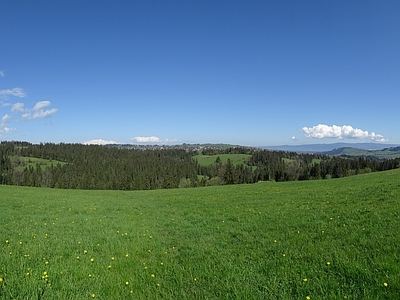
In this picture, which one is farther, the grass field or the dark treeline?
the dark treeline

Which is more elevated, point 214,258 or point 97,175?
point 214,258

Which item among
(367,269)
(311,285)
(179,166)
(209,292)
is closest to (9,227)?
(209,292)

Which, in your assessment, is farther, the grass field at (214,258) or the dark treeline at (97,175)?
the dark treeline at (97,175)

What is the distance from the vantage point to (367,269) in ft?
21.0

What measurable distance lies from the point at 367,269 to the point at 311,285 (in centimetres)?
144

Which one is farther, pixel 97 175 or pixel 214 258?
pixel 97 175

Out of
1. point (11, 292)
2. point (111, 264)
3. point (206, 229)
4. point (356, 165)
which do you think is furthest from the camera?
point (356, 165)

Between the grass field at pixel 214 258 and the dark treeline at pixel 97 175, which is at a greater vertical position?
the grass field at pixel 214 258

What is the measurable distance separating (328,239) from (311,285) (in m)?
3.12

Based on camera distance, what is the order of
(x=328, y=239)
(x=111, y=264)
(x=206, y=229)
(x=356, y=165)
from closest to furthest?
1. (x=111, y=264)
2. (x=328, y=239)
3. (x=206, y=229)
4. (x=356, y=165)

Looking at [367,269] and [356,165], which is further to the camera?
[356,165]

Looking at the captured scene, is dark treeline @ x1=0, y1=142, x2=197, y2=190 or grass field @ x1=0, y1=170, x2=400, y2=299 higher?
grass field @ x1=0, y1=170, x2=400, y2=299

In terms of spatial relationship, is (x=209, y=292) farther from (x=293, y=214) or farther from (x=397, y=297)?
(x=293, y=214)

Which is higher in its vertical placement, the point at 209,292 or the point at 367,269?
the point at 367,269
